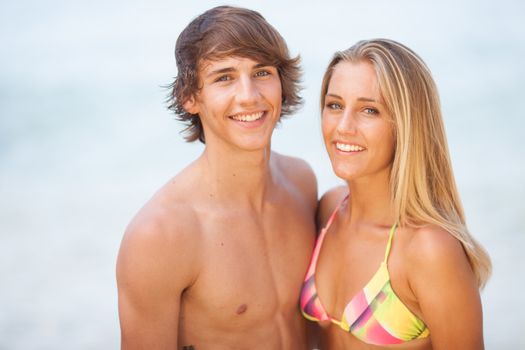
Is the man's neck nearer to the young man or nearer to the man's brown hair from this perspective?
the young man

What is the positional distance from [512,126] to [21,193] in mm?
7340

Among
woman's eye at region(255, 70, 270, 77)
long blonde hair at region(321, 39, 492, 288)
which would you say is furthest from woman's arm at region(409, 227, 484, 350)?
woman's eye at region(255, 70, 270, 77)

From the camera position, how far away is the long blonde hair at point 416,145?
3.11 meters

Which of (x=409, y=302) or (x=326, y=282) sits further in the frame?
(x=326, y=282)

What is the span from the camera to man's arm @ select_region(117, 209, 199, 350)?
10.2 ft

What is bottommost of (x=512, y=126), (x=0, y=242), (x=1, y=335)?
(x=1, y=335)

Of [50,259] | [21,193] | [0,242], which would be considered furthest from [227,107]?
[21,193]

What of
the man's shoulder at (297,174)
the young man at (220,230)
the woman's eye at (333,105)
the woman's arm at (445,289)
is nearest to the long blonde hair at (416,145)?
the woman's arm at (445,289)

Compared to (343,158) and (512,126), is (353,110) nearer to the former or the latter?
(343,158)

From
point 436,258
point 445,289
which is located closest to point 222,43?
point 436,258

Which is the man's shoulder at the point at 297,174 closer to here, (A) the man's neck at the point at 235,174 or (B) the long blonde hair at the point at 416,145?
(A) the man's neck at the point at 235,174

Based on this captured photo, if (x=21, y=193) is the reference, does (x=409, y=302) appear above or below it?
below

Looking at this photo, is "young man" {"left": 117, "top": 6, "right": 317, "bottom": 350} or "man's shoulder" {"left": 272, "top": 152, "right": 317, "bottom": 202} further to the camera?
"man's shoulder" {"left": 272, "top": 152, "right": 317, "bottom": 202}

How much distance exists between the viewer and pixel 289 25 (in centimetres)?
1392
